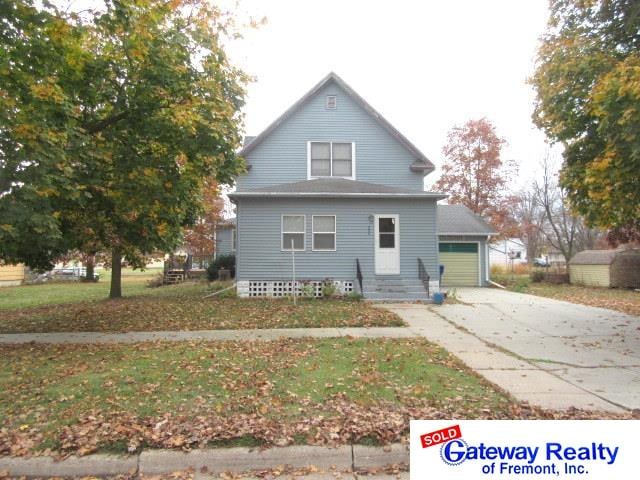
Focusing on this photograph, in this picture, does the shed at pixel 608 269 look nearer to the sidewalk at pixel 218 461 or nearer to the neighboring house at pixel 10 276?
the sidewalk at pixel 218 461

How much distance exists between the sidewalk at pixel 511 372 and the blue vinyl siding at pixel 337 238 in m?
6.15

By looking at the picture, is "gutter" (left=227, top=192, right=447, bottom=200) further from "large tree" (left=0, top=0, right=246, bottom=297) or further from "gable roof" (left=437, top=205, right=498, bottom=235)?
"gable roof" (left=437, top=205, right=498, bottom=235)

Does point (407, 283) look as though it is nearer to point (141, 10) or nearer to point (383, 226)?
point (383, 226)

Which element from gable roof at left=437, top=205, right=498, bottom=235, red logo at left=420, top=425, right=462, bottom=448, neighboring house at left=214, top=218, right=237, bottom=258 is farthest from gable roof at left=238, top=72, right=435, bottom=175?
red logo at left=420, top=425, right=462, bottom=448

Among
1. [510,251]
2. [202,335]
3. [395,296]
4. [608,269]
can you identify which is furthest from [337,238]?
[510,251]

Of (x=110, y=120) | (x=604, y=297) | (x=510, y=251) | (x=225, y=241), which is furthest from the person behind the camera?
(x=510, y=251)

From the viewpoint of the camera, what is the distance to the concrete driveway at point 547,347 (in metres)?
5.95

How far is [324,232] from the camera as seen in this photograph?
17.3 m

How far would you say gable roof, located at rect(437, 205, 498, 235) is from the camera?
23.7 meters

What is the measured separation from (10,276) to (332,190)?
27161 millimetres

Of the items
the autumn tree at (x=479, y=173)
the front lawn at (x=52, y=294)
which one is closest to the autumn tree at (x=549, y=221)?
the autumn tree at (x=479, y=173)

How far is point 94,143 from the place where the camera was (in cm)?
1054

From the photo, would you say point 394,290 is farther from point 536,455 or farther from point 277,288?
point 536,455

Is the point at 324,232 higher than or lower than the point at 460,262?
higher
